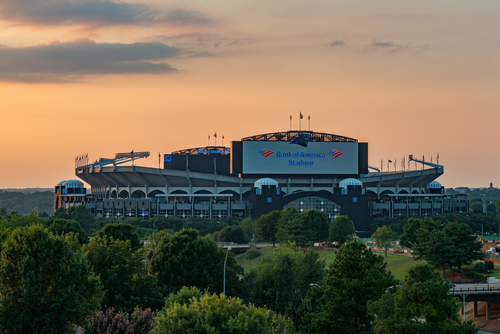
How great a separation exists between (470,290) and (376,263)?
75.5 feet

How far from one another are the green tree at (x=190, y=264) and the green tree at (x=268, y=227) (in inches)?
2663

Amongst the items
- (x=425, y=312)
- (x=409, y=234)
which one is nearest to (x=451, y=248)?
(x=409, y=234)

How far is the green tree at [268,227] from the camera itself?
461ft

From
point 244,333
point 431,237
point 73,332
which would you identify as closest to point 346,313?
point 244,333

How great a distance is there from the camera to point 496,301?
73500 millimetres

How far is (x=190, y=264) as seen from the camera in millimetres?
69812

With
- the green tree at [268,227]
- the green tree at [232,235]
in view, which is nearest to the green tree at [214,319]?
the green tree at [268,227]

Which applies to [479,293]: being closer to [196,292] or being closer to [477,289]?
[477,289]

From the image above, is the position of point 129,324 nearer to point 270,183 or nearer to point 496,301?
point 496,301

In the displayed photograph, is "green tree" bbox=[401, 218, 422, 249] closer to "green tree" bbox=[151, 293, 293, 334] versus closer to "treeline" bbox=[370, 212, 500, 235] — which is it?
"treeline" bbox=[370, 212, 500, 235]

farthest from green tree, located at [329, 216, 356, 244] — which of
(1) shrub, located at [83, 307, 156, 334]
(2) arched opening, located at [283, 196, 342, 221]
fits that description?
(1) shrub, located at [83, 307, 156, 334]

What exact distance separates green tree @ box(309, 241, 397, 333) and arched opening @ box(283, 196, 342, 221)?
128 meters

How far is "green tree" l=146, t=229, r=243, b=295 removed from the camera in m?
68.9

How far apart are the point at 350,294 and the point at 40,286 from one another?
2655 centimetres
